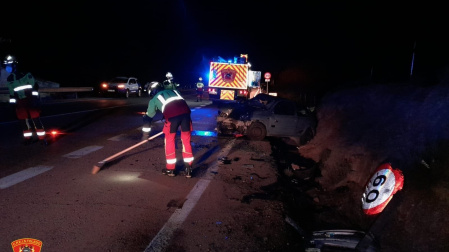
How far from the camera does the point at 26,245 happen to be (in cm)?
328

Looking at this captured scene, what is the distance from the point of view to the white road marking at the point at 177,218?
11.4 ft

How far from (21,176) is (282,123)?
6.97m

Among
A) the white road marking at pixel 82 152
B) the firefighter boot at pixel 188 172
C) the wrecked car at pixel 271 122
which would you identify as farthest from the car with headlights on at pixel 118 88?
the firefighter boot at pixel 188 172

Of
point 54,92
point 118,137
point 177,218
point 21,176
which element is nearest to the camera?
point 177,218

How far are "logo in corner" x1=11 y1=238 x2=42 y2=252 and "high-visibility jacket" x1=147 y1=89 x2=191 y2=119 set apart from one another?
2863 mm

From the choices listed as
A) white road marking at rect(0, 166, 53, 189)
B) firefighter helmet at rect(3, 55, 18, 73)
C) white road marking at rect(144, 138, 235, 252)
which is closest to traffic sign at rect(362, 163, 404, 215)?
white road marking at rect(144, 138, 235, 252)

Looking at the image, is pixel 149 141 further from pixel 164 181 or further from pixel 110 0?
pixel 110 0

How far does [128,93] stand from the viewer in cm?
2748

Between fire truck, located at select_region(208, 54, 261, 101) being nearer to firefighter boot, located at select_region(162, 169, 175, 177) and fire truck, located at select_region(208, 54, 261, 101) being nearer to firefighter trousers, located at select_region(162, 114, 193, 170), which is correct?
firefighter trousers, located at select_region(162, 114, 193, 170)

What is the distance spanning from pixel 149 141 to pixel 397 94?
666 cm

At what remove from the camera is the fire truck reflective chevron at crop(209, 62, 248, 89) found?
17719mm

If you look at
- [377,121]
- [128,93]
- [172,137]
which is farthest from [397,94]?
[128,93]

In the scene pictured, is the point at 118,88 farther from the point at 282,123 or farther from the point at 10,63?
the point at 282,123

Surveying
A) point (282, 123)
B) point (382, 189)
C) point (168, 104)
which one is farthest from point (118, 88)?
point (382, 189)
